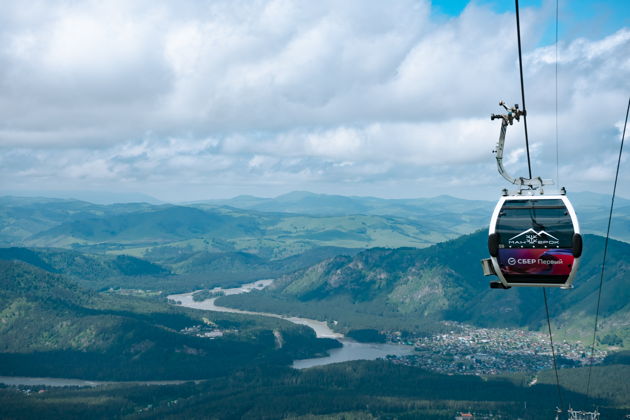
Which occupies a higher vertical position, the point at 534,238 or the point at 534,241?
the point at 534,238

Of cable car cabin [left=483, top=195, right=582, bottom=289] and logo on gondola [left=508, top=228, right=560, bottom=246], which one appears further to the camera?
logo on gondola [left=508, top=228, right=560, bottom=246]

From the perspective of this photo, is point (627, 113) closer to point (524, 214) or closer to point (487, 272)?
point (524, 214)

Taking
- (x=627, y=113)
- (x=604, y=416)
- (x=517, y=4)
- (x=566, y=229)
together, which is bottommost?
(x=604, y=416)

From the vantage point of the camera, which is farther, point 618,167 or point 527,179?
point 527,179

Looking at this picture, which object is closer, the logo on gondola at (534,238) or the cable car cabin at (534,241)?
the cable car cabin at (534,241)

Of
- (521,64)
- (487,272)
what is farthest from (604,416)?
(521,64)
